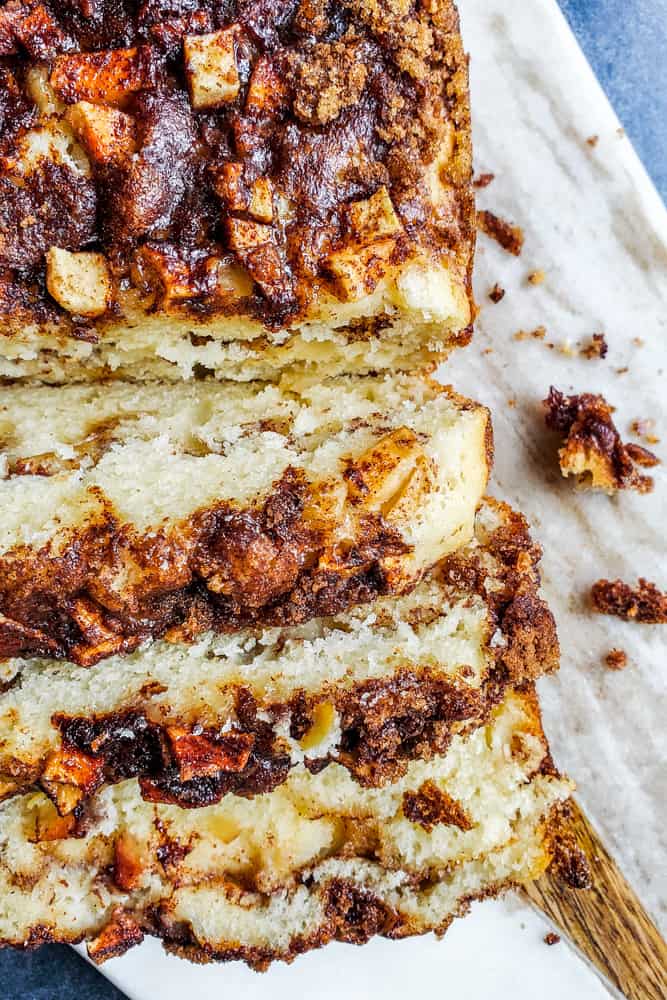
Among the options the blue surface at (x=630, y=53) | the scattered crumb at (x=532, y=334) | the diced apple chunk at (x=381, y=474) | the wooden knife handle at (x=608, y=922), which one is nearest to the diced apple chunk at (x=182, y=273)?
the diced apple chunk at (x=381, y=474)

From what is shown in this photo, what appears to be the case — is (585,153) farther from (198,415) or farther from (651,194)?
(198,415)

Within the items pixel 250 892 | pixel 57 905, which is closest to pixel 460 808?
pixel 250 892

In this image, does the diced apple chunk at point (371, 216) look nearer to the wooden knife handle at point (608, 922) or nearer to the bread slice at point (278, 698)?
the bread slice at point (278, 698)

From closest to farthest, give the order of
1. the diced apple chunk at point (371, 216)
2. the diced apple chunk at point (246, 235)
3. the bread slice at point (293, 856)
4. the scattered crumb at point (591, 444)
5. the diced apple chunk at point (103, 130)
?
the diced apple chunk at point (103, 130), the diced apple chunk at point (246, 235), the diced apple chunk at point (371, 216), the bread slice at point (293, 856), the scattered crumb at point (591, 444)

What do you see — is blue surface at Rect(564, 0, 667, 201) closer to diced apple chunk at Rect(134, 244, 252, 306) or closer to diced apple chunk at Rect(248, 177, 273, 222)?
diced apple chunk at Rect(248, 177, 273, 222)

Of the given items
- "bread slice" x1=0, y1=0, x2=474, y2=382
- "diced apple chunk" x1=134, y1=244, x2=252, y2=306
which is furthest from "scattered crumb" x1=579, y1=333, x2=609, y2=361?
"diced apple chunk" x1=134, y1=244, x2=252, y2=306
